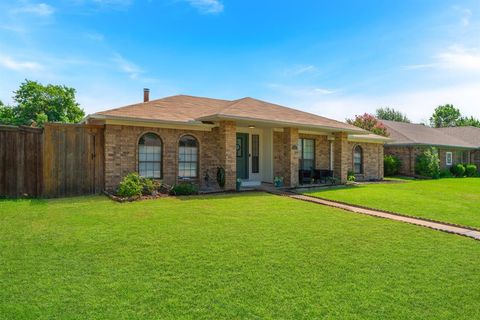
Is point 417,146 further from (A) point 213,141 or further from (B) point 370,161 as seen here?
(A) point 213,141

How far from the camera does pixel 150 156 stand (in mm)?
12211

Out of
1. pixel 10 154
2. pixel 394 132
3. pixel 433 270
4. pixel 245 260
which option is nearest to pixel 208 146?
A: pixel 10 154

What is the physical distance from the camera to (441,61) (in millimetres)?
13461

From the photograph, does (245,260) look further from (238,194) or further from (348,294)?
(238,194)

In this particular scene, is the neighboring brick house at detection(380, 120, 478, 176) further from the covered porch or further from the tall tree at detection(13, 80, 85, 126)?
the tall tree at detection(13, 80, 85, 126)

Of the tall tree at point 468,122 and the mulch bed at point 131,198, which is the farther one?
the tall tree at point 468,122

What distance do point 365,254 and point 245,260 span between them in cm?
196

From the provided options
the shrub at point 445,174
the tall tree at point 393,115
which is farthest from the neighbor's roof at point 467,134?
the tall tree at point 393,115

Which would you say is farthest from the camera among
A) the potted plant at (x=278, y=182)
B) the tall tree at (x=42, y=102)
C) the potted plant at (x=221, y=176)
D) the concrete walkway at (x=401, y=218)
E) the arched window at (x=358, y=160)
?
the tall tree at (x=42, y=102)

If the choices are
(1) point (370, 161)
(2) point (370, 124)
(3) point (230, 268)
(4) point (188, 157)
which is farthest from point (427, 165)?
(3) point (230, 268)

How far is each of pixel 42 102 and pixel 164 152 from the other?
120 feet

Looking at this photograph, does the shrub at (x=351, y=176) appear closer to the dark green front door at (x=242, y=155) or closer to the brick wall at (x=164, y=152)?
the dark green front door at (x=242, y=155)

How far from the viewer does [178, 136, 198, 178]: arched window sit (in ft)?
42.2

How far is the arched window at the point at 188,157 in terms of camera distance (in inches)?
506
